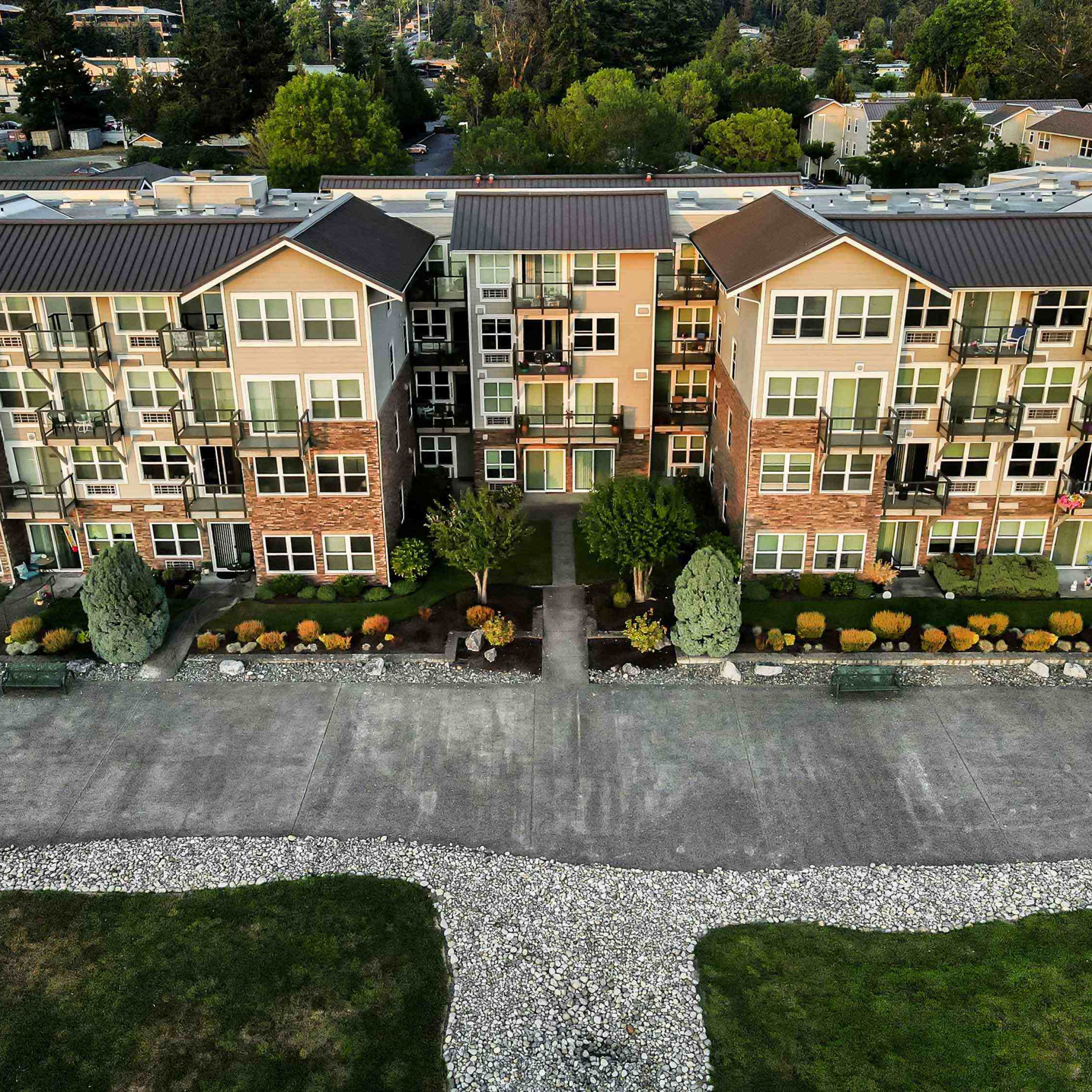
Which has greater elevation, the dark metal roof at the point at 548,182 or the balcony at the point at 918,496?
the dark metal roof at the point at 548,182

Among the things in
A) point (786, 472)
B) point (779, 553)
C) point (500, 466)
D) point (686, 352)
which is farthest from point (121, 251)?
point (779, 553)

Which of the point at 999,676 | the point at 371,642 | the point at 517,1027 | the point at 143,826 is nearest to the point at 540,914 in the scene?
the point at 517,1027

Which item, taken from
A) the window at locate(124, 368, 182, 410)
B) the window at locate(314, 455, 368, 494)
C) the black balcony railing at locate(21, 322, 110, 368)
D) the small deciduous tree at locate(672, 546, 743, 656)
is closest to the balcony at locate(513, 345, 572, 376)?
the window at locate(314, 455, 368, 494)

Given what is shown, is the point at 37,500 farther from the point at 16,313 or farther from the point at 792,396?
the point at 792,396

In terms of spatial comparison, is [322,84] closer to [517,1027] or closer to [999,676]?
[999,676]

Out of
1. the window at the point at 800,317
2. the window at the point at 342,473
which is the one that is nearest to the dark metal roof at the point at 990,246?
the window at the point at 800,317

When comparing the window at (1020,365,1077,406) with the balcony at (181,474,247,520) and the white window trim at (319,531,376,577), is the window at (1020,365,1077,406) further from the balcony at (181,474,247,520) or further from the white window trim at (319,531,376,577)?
the balcony at (181,474,247,520)

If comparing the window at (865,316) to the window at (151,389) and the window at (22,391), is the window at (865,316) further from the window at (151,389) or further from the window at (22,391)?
the window at (22,391)
